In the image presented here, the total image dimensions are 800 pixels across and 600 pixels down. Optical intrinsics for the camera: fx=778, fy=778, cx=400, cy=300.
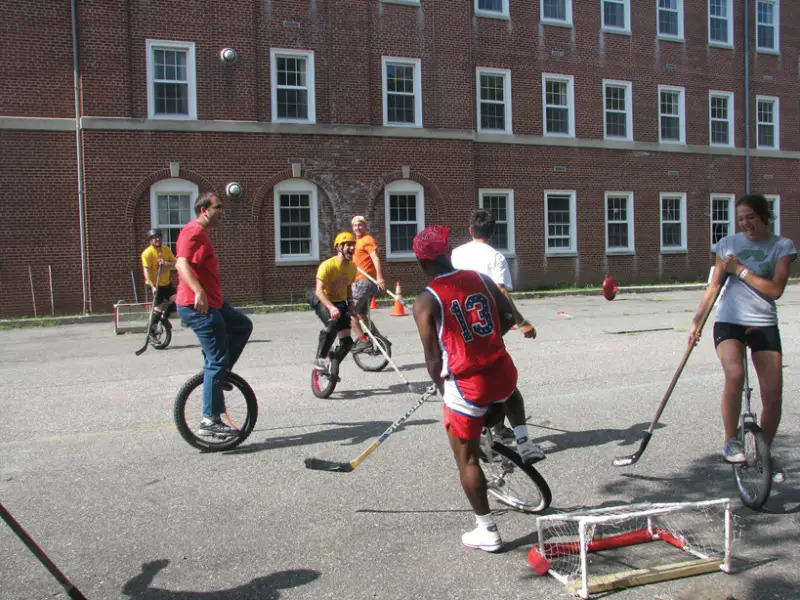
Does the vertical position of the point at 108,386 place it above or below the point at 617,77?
below

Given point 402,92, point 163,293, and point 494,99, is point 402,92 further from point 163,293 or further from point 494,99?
point 163,293

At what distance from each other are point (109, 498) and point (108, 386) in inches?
171

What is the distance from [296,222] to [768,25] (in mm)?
20477

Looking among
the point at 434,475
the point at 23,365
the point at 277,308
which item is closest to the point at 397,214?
the point at 277,308

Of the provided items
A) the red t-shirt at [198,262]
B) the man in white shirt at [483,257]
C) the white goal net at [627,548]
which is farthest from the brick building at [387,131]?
the white goal net at [627,548]

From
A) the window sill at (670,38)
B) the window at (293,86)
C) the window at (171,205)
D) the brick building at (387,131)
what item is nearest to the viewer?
the brick building at (387,131)

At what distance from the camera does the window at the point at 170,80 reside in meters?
19.9

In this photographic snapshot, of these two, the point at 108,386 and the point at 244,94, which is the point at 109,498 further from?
the point at 244,94

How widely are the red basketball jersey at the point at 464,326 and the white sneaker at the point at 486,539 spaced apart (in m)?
0.83

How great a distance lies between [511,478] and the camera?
4.58 metres

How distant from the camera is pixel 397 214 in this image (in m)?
22.8

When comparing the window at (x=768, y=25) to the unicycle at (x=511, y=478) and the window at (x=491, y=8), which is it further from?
the unicycle at (x=511, y=478)

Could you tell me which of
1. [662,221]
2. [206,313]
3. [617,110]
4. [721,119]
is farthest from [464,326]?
[721,119]

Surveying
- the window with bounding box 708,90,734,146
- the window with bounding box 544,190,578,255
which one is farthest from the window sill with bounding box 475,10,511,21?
the window with bounding box 708,90,734,146
